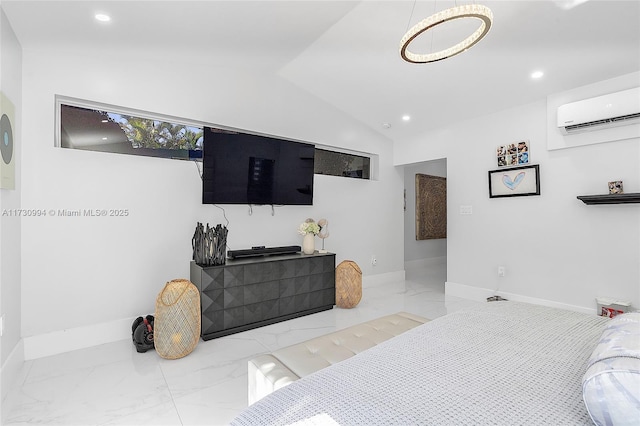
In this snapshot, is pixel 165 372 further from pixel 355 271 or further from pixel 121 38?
pixel 121 38

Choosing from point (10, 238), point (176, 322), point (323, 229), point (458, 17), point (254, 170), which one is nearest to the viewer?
point (458, 17)

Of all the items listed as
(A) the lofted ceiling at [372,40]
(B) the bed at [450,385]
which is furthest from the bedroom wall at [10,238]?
(B) the bed at [450,385]

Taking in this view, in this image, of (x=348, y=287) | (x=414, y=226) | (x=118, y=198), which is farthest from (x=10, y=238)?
(x=414, y=226)

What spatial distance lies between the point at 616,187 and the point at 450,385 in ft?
11.3

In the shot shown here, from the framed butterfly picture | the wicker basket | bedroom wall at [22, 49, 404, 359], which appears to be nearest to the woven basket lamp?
bedroom wall at [22, 49, 404, 359]

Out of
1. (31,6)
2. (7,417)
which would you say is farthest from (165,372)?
(31,6)

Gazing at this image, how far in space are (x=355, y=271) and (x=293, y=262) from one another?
0.87 meters

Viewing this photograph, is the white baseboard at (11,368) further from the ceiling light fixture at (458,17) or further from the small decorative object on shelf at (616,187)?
the small decorative object on shelf at (616,187)

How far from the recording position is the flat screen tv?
3.11 metres

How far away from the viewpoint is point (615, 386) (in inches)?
27.3

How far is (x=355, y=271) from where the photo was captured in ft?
12.5

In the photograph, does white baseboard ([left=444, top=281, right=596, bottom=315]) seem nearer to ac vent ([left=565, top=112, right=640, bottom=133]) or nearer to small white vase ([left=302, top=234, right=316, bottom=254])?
ac vent ([left=565, top=112, right=640, bottom=133])

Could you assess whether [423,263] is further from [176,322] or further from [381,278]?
[176,322]

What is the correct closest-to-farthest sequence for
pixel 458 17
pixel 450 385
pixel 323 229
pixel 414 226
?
pixel 450 385 → pixel 458 17 → pixel 323 229 → pixel 414 226
